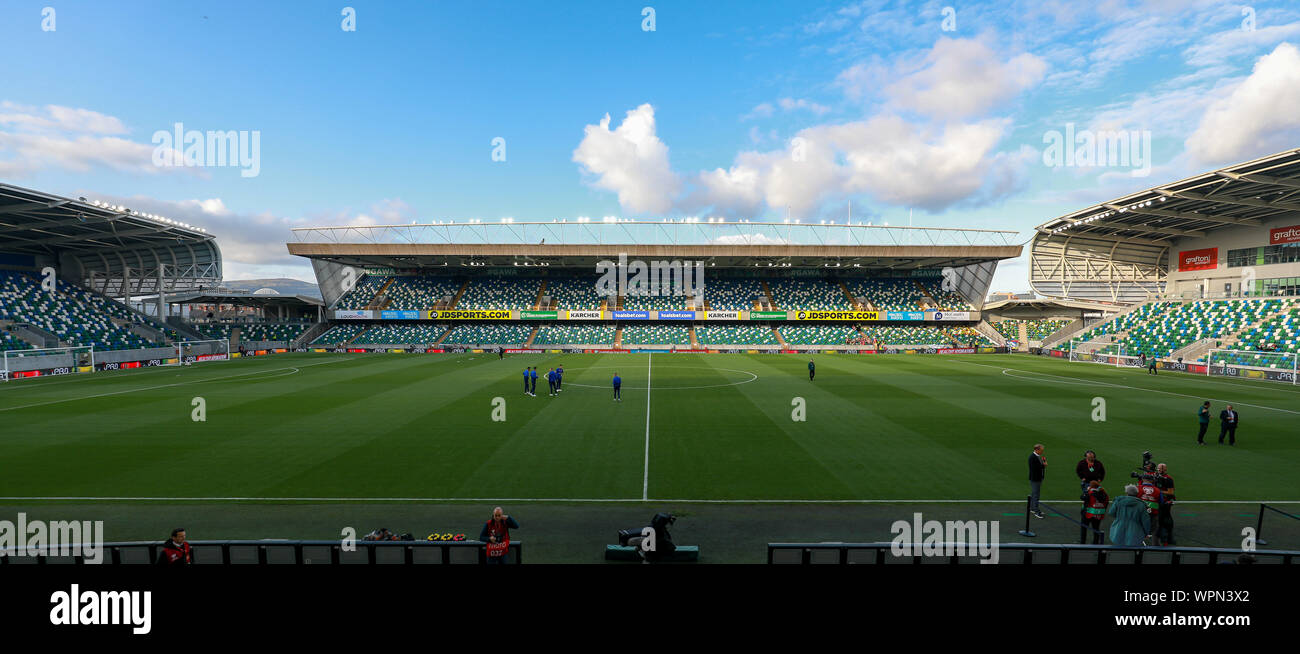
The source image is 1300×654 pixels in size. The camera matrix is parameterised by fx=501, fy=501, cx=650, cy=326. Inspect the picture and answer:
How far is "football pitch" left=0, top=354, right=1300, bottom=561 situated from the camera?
36.8ft

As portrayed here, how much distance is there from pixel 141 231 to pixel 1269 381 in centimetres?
8220

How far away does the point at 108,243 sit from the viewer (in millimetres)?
44844

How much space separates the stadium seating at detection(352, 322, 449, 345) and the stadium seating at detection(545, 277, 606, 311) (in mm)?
14887

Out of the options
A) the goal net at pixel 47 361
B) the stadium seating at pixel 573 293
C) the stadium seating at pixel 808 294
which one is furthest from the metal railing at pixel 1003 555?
the stadium seating at pixel 808 294

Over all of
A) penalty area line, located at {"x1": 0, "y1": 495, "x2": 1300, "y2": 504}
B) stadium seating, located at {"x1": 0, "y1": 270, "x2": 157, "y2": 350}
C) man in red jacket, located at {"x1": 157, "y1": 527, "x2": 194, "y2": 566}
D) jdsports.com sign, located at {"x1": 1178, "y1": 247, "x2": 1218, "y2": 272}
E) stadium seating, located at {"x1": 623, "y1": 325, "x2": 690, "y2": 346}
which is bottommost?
penalty area line, located at {"x1": 0, "y1": 495, "x2": 1300, "y2": 504}

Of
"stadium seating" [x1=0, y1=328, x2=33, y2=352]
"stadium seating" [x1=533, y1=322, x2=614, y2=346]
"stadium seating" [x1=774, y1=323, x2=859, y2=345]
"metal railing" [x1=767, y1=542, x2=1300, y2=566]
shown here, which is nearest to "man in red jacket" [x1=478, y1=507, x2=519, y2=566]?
"metal railing" [x1=767, y1=542, x2=1300, y2=566]

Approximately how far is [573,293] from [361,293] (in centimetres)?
2894

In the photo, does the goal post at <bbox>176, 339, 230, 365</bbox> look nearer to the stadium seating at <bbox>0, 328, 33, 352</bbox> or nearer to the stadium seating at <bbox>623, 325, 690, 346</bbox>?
the stadium seating at <bbox>0, 328, 33, 352</bbox>

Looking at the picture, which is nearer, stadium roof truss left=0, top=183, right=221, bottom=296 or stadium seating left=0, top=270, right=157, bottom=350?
stadium roof truss left=0, top=183, right=221, bottom=296

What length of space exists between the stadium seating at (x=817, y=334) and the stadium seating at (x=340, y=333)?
53.4m

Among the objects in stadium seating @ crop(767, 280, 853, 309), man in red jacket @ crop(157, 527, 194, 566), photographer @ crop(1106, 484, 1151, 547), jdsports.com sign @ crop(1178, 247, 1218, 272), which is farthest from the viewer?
stadium seating @ crop(767, 280, 853, 309)
